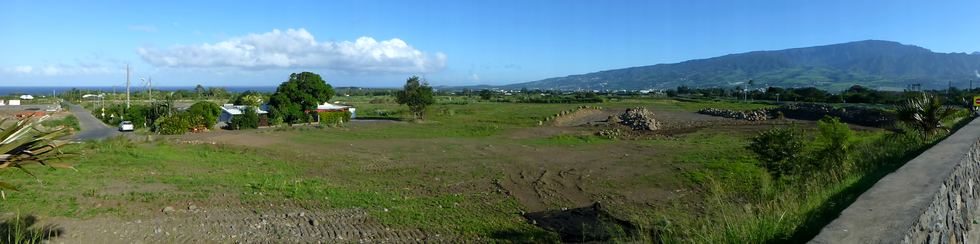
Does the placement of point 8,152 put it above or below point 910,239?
above

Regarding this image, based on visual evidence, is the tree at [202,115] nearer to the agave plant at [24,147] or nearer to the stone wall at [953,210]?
the agave plant at [24,147]

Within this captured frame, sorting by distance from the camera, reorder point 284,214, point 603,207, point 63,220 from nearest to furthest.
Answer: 1. point 63,220
2. point 284,214
3. point 603,207

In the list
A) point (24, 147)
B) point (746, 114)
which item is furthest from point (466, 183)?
point (746, 114)

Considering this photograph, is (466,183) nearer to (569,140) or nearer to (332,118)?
(569,140)

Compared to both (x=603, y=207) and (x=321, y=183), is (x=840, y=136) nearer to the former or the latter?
(x=603, y=207)

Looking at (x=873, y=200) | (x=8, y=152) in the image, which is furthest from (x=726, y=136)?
(x=8, y=152)

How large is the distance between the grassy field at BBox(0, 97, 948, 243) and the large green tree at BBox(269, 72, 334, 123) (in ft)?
51.0

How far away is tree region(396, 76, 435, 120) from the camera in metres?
52.5

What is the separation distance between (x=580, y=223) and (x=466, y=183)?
20.3 feet

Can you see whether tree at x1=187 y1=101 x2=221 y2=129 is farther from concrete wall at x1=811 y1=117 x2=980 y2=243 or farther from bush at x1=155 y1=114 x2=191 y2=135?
concrete wall at x1=811 y1=117 x2=980 y2=243

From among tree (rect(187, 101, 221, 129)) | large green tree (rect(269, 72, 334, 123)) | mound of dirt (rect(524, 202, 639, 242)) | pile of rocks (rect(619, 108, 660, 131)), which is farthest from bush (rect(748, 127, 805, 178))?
large green tree (rect(269, 72, 334, 123))

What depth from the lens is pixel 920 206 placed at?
12.2 feet

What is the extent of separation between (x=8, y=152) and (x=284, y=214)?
24.4ft

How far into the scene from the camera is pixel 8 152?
5.21 metres
